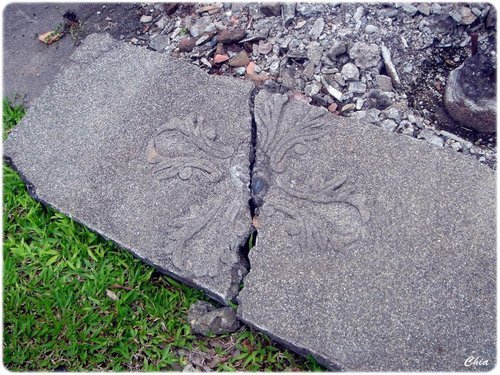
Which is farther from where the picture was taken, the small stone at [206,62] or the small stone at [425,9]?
the small stone at [206,62]

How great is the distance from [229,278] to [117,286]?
0.57 meters

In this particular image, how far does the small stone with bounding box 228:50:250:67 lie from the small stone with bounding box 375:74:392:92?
68cm

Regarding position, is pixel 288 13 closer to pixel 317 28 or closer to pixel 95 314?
pixel 317 28

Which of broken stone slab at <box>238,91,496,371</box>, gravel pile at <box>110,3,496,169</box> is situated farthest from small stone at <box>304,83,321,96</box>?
broken stone slab at <box>238,91,496,371</box>

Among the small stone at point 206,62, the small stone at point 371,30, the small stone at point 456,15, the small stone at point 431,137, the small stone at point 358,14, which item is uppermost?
the small stone at point 358,14

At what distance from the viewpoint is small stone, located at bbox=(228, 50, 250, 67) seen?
2900 mm

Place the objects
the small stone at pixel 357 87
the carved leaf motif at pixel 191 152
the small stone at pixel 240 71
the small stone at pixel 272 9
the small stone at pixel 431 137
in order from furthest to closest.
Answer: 1. the small stone at pixel 272 9
2. the small stone at pixel 240 71
3. the small stone at pixel 357 87
4. the small stone at pixel 431 137
5. the carved leaf motif at pixel 191 152

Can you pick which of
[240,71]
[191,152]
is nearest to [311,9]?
[240,71]

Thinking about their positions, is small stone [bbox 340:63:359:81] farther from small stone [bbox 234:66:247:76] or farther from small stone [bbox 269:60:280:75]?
small stone [bbox 234:66:247:76]

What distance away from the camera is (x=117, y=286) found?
241cm

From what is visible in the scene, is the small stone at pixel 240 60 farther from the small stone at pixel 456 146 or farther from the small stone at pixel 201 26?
the small stone at pixel 456 146

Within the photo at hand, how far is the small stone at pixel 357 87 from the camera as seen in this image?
2.66m

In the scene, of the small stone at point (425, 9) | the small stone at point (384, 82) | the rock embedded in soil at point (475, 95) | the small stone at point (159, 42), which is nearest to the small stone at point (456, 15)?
the small stone at point (425, 9)

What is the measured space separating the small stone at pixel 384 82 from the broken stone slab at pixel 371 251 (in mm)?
466
